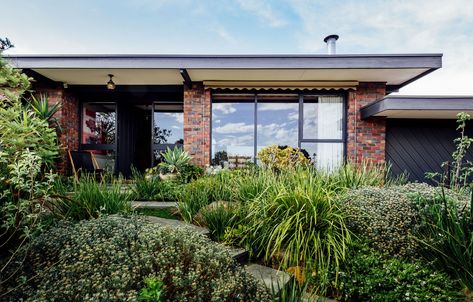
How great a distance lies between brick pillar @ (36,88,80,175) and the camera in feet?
22.6

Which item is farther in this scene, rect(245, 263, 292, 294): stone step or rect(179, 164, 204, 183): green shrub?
rect(179, 164, 204, 183): green shrub

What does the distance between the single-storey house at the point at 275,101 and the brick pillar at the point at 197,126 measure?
3cm

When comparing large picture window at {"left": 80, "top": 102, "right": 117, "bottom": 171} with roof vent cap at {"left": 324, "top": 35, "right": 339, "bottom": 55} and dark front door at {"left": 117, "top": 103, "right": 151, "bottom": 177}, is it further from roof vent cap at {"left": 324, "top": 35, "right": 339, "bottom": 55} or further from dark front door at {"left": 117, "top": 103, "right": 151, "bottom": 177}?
roof vent cap at {"left": 324, "top": 35, "right": 339, "bottom": 55}

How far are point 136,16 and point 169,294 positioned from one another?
27.8 feet

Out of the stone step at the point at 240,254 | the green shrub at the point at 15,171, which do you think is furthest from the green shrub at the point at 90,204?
the stone step at the point at 240,254

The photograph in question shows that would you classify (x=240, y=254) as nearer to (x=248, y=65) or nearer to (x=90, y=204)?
(x=90, y=204)

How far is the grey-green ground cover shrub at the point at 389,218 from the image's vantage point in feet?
7.59

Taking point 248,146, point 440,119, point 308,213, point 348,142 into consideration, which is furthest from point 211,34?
point 308,213

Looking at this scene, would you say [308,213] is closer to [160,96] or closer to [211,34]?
[160,96]

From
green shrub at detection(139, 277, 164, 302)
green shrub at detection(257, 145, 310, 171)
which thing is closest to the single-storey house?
green shrub at detection(257, 145, 310, 171)

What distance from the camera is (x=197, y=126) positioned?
6.71 metres

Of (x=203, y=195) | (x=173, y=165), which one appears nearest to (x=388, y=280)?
(x=203, y=195)

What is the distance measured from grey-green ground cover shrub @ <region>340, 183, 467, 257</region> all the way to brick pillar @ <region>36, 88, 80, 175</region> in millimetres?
6700

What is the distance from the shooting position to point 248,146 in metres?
7.27
